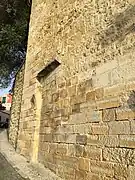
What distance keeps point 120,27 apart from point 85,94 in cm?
119

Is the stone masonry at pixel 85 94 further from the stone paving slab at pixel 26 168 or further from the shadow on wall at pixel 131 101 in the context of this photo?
the stone paving slab at pixel 26 168

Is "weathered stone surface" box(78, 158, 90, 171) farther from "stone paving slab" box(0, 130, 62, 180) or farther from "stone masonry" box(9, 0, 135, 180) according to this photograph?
"stone paving slab" box(0, 130, 62, 180)

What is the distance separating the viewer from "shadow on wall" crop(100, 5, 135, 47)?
12.4 feet

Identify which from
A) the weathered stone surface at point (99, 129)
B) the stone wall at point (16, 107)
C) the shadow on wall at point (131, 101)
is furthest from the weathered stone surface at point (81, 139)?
the stone wall at point (16, 107)

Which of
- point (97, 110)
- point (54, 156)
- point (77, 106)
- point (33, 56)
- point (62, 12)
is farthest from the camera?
point (33, 56)

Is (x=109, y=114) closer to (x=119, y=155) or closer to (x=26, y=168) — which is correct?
(x=119, y=155)

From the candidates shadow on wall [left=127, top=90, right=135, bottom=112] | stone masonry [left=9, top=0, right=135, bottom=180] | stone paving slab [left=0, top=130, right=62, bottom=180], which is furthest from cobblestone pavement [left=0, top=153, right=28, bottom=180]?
shadow on wall [left=127, top=90, right=135, bottom=112]

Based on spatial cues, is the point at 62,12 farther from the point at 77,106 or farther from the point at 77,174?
the point at 77,174

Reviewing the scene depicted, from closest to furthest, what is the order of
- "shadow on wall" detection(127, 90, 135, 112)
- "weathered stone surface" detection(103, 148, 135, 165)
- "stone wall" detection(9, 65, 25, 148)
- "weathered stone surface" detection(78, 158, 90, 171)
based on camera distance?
"weathered stone surface" detection(103, 148, 135, 165)
"shadow on wall" detection(127, 90, 135, 112)
"weathered stone surface" detection(78, 158, 90, 171)
"stone wall" detection(9, 65, 25, 148)

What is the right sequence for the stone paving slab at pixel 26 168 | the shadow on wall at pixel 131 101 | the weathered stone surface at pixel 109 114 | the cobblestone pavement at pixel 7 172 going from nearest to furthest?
the shadow on wall at pixel 131 101 → the weathered stone surface at pixel 109 114 → the cobblestone pavement at pixel 7 172 → the stone paving slab at pixel 26 168

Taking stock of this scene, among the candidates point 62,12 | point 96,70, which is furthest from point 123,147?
point 62,12

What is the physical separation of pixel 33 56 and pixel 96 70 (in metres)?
3.43

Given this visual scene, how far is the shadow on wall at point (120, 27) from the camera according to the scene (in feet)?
12.4

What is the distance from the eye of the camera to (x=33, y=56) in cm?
739
